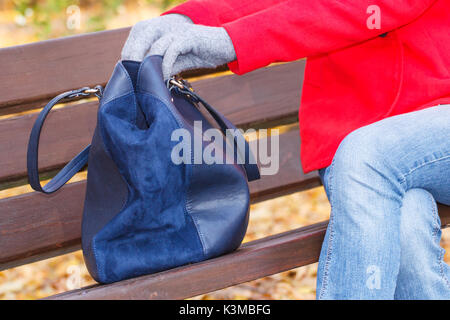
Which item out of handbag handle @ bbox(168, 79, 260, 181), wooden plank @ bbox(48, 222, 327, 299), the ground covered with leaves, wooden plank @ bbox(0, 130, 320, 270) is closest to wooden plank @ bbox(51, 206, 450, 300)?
wooden plank @ bbox(48, 222, 327, 299)

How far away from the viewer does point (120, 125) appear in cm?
134

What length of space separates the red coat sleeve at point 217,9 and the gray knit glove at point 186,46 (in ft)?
0.41

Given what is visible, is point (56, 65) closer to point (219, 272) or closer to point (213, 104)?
point (213, 104)

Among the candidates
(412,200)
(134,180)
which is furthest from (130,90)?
(412,200)

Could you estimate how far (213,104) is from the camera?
1.94m

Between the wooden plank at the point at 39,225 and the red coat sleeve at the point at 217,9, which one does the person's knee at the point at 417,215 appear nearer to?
the red coat sleeve at the point at 217,9

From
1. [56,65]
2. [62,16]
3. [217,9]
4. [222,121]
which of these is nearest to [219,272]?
[222,121]

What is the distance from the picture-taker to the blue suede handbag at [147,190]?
4.36 feet

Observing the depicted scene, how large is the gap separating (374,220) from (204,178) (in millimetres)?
414

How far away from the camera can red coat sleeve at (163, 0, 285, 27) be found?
4.99 feet

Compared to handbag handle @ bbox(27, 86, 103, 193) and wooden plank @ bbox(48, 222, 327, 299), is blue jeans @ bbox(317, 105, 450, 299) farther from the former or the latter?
handbag handle @ bbox(27, 86, 103, 193)

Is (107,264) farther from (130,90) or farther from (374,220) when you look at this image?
(374,220)

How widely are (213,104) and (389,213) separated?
0.86 meters

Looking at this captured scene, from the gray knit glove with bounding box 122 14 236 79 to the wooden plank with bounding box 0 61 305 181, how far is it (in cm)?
43
